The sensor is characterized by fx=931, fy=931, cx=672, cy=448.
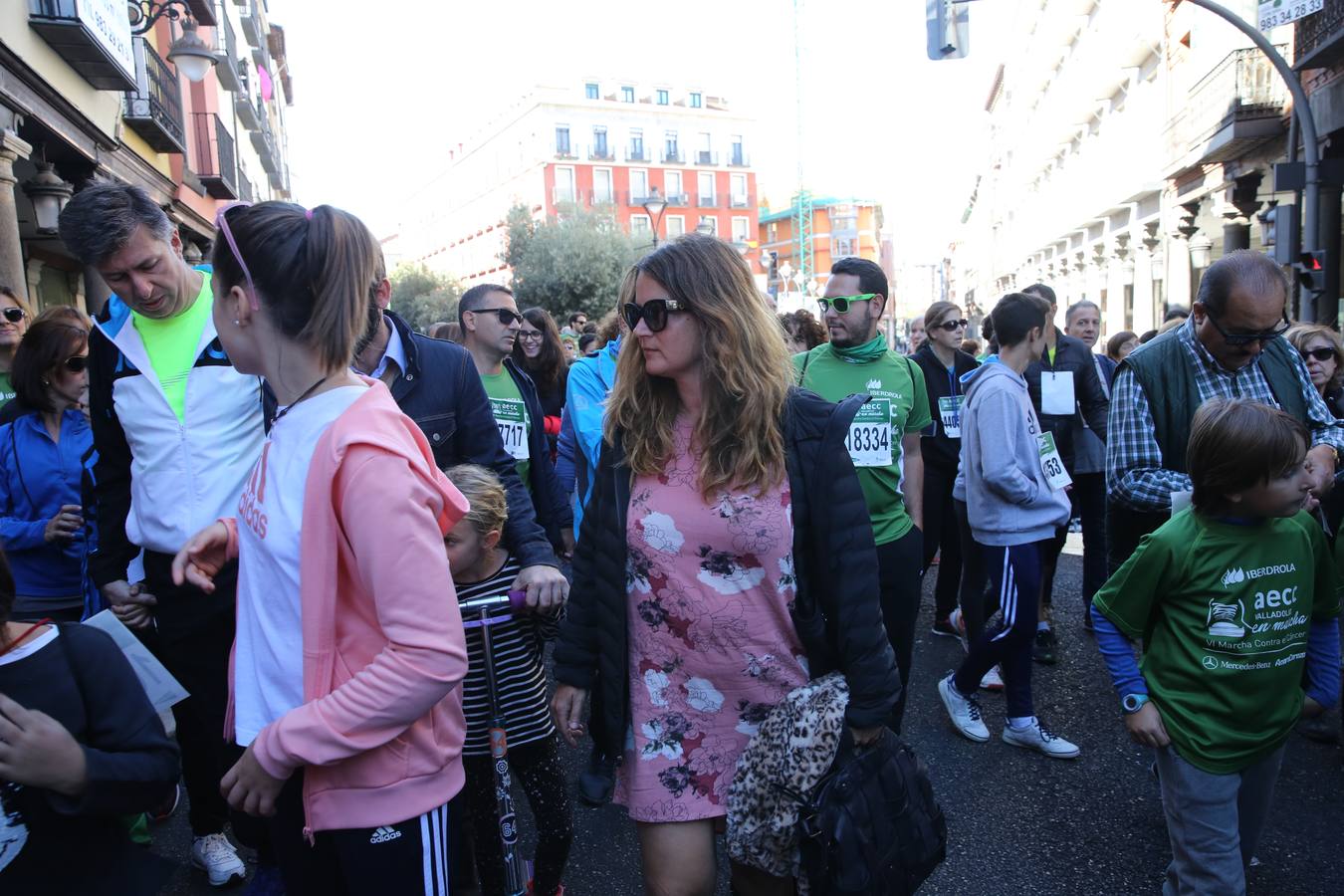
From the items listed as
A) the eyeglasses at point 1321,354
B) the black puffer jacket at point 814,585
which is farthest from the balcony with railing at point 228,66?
the black puffer jacket at point 814,585

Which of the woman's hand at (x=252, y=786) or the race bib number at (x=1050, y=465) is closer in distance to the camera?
the woman's hand at (x=252, y=786)

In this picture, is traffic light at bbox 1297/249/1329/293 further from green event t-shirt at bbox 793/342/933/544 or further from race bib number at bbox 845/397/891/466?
race bib number at bbox 845/397/891/466

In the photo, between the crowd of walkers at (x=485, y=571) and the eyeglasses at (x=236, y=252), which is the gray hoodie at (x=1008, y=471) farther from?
the eyeglasses at (x=236, y=252)

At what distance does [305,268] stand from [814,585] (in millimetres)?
1336

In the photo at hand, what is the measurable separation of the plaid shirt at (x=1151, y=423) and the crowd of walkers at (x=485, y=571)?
0.01 metres

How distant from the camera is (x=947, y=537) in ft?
19.9

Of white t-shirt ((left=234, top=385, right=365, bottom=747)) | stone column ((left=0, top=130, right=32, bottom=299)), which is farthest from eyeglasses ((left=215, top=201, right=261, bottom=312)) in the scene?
stone column ((left=0, top=130, right=32, bottom=299))

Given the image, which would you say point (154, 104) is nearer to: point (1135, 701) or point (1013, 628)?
point (1013, 628)

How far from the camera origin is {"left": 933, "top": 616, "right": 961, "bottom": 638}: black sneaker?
6035 millimetres

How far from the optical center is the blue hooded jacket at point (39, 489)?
376cm

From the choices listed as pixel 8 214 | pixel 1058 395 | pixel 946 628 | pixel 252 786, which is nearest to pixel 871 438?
pixel 1058 395

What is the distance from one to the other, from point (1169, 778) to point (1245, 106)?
A: 17096 mm

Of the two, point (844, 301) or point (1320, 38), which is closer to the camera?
point (844, 301)

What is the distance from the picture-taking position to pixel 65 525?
3623 millimetres
